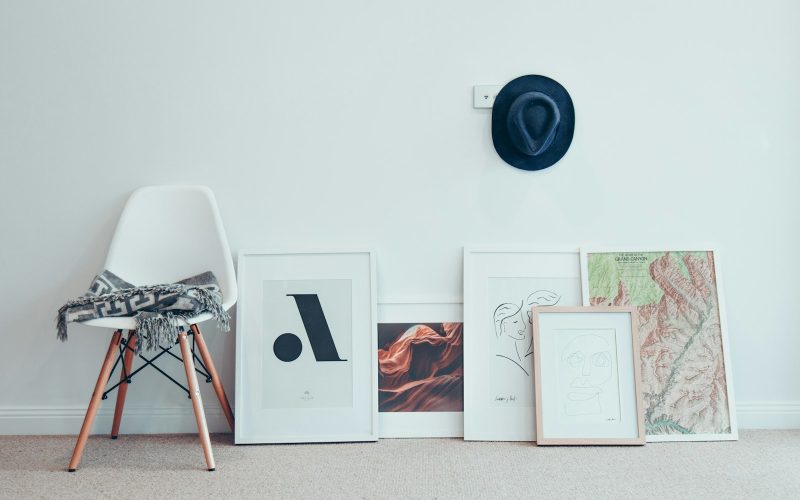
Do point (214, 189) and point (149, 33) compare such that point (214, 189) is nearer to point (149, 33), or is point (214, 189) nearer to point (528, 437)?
point (149, 33)

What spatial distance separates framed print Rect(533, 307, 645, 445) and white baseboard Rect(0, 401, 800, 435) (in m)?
0.48

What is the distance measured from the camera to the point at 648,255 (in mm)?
2342

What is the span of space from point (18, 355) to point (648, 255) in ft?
7.35

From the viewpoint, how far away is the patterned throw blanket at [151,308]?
192 cm

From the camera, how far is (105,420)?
7.75ft

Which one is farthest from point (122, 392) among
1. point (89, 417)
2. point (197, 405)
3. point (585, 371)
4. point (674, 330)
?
point (674, 330)

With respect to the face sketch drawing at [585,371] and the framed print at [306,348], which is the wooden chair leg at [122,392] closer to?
the framed print at [306,348]

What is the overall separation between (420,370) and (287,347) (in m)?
0.46

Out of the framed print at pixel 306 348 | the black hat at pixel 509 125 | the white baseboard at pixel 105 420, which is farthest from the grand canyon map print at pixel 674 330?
the white baseboard at pixel 105 420

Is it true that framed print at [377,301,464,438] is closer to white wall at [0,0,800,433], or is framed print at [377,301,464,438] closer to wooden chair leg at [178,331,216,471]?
white wall at [0,0,800,433]

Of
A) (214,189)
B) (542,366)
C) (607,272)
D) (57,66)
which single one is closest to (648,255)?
(607,272)

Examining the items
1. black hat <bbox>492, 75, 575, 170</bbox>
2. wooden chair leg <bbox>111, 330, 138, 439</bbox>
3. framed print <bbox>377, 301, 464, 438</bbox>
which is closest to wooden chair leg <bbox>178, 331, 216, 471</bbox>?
wooden chair leg <bbox>111, 330, 138, 439</bbox>

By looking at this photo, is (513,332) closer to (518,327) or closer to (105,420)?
(518,327)

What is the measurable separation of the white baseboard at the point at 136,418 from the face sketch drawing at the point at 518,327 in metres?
0.77
